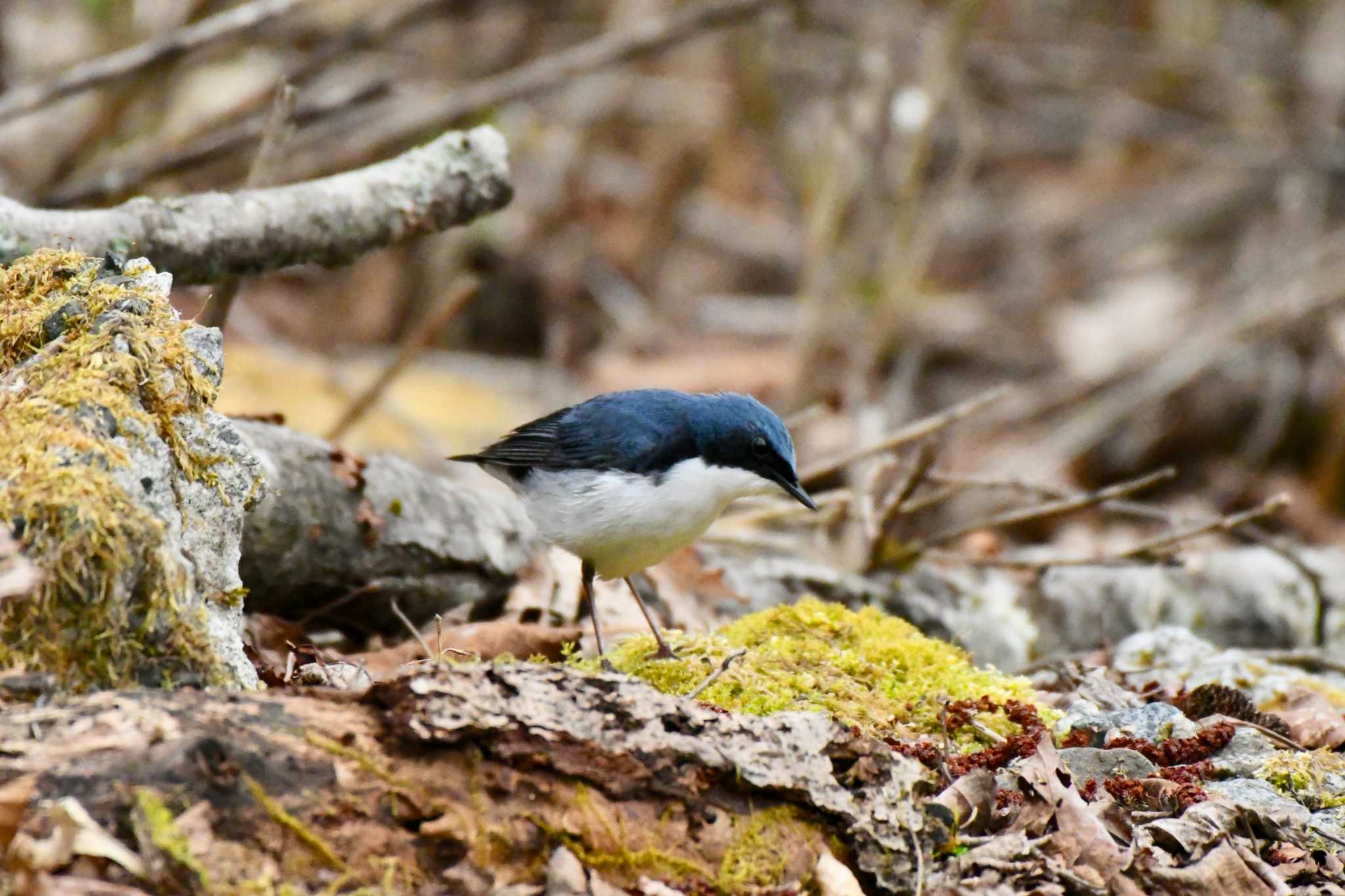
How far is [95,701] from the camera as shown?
2545 millimetres

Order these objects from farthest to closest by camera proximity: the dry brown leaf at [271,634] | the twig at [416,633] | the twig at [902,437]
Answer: the twig at [902,437] → the dry brown leaf at [271,634] → the twig at [416,633]

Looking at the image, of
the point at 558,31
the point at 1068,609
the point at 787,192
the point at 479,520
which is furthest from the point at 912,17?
the point at 479,520

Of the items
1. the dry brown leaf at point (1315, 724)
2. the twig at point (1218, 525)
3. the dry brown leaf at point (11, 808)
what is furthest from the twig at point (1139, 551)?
the dry brown leaf at point (11, 808)

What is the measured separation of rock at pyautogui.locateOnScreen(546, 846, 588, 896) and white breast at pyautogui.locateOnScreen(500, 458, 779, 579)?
1.95 m

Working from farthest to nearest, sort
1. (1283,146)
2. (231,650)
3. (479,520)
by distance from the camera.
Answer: (1283,146) < (479,520) < (231,650)

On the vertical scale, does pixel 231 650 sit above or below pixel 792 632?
above

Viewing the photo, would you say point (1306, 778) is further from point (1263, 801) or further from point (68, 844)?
point (68, 844)

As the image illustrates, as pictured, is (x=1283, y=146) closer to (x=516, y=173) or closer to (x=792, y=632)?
(x=516, y=173)

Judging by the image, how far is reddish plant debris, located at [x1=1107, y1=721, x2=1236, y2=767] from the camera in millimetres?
3695

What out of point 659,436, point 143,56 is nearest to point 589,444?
point 659,436

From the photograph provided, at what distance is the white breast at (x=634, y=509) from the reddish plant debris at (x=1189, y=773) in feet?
5.44

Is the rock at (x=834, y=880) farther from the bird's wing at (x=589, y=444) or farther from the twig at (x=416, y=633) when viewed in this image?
the bird's wing at (x=589, y=444)

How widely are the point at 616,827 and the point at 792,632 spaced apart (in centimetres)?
167

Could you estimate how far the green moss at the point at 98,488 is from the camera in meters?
2.63
